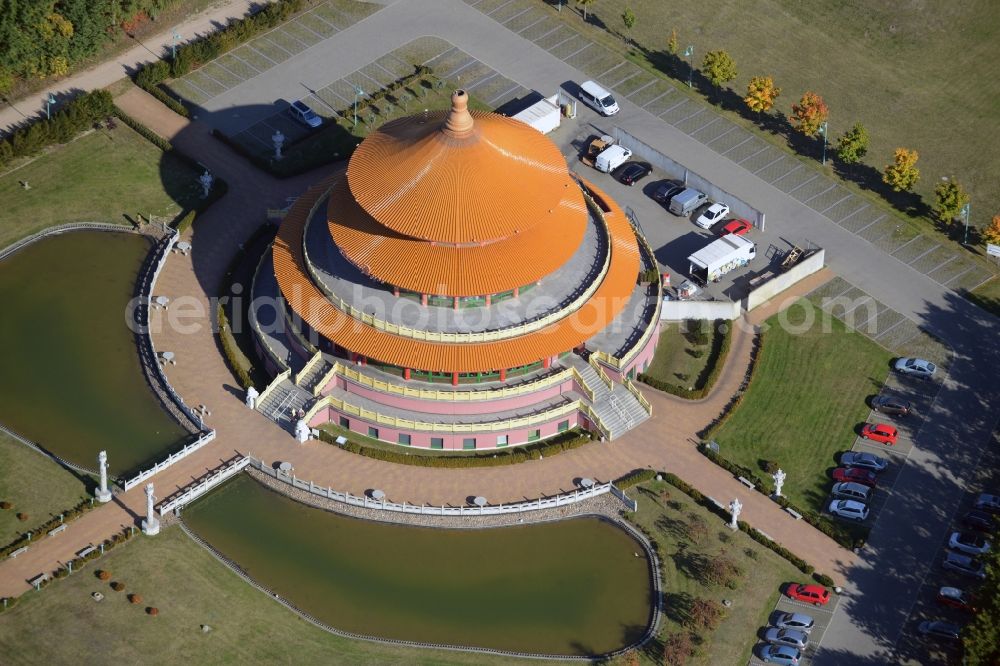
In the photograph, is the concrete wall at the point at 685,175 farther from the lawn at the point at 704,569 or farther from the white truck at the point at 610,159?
the lawn at the point at 704,569

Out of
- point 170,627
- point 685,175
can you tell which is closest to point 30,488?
point 170,627

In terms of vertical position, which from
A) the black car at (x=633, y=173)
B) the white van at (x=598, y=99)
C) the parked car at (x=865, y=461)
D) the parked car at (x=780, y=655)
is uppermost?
the white van at (x=598, y=99)

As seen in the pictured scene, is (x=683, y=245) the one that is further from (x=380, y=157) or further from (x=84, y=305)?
(x=84, y=305)

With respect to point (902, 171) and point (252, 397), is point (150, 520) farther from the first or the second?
point (902, 171)

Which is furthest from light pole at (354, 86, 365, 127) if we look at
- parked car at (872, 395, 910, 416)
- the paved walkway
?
parked car at (872, 395, 910, 416)

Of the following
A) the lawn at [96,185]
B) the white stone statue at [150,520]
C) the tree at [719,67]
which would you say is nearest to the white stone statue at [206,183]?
the lawn at [96,185]

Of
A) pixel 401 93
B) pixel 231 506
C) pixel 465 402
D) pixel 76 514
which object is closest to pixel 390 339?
pixel 465 402
